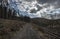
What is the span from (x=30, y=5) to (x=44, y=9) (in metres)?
1.19

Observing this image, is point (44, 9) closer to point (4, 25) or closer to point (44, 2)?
point (44, 2)

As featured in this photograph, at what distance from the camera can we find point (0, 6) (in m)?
10.9

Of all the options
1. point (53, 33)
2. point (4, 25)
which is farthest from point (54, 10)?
point (4, 25)

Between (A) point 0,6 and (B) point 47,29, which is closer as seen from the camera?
(B) point 47,29

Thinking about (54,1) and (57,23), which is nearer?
(57,23)

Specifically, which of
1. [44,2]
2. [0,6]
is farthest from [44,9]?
[0,6]

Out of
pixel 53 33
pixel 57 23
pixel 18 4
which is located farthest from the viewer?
pixel 18 4

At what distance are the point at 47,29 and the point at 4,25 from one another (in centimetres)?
295

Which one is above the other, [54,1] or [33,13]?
[54,1]

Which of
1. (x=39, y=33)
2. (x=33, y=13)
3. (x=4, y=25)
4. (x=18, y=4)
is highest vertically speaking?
(x=18, y=4)

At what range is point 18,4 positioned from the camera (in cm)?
1081

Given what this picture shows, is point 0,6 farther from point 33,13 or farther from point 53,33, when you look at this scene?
point 53,33

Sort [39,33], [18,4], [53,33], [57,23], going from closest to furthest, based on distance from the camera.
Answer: [53,33] < [39,33] < [57,23] < [18,4]

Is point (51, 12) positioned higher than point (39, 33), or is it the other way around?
point (51, 12)
